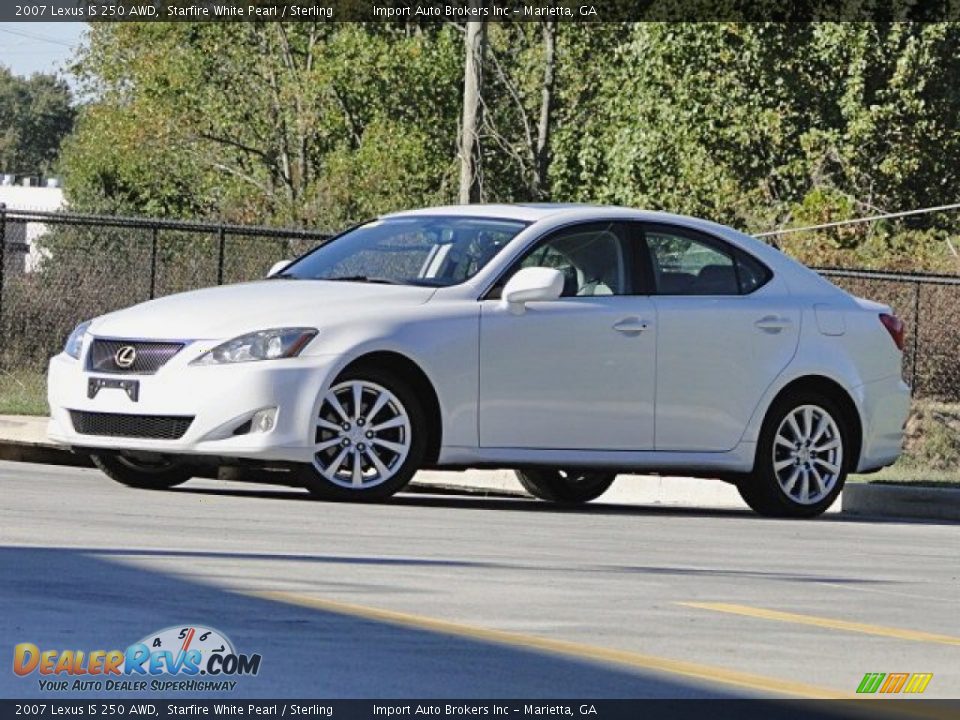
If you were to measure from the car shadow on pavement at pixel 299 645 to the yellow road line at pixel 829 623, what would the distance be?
1.38m

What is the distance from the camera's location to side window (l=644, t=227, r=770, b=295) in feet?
41.8

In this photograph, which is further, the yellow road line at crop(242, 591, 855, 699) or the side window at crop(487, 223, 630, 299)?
the side window at crop(487, 223, 630, 299)

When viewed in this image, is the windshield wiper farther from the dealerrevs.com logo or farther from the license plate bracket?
the dealerrevs.com logo

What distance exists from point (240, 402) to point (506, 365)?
157 centimetres

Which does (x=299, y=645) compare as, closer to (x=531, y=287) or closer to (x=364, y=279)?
(x=531, y=287)

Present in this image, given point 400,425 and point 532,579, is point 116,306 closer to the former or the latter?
point 400,425

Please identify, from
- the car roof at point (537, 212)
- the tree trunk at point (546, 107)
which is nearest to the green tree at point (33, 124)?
the tree trunk at point (546, 107)

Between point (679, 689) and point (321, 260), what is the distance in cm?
719

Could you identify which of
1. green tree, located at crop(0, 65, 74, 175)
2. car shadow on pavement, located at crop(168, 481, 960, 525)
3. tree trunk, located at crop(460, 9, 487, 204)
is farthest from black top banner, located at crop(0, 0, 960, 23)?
green tree, located at crop(0, 65, 74, 175)

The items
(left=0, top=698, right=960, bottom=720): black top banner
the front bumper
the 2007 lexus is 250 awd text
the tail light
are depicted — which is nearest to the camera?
(left=0, top=698, right=960, bottom=720): black top banner

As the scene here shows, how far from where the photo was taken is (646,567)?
356 inches

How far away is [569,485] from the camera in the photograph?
14148 mm

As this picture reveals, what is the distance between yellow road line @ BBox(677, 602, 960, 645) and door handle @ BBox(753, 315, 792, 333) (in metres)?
5.17

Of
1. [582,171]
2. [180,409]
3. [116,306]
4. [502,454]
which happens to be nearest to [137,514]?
[180,409]
